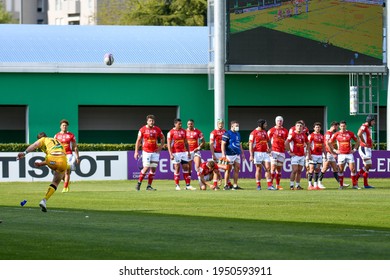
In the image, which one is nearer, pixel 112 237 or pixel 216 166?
pixel 112 237

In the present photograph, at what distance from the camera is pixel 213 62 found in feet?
155

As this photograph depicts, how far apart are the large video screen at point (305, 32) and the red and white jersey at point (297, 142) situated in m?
10.8

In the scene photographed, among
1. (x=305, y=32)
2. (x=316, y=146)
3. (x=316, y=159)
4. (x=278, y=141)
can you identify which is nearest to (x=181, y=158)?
(x=278, y=141)

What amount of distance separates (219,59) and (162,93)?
5068 millimetres

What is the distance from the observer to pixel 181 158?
3456cm

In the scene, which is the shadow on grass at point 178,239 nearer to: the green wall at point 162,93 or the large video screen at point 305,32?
the large video screen at point 305,32

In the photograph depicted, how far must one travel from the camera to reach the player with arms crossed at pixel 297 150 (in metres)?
34.5

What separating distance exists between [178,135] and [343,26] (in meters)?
14.6

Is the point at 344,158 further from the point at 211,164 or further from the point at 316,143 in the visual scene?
the point at 211,164

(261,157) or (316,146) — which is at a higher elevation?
(316,146)

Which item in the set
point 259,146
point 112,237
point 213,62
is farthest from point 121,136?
point 112,237
